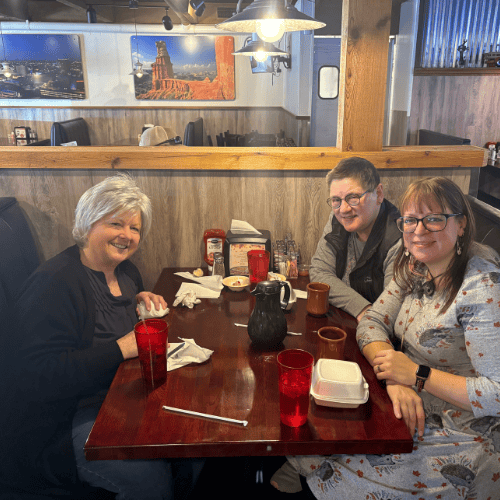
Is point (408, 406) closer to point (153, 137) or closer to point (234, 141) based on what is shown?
point (153, 137)

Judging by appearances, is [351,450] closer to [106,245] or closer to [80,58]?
[106,245]

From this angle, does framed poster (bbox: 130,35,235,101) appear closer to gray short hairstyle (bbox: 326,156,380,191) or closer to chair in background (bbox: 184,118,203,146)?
chair in background (bbox: 184,118,203,146)

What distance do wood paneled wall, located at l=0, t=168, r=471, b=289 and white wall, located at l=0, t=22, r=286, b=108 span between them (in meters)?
5.31

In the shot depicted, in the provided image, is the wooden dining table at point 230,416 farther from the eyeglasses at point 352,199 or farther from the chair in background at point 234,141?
the chair in background at point 234,141

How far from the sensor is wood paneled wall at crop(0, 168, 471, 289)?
86.1 inches

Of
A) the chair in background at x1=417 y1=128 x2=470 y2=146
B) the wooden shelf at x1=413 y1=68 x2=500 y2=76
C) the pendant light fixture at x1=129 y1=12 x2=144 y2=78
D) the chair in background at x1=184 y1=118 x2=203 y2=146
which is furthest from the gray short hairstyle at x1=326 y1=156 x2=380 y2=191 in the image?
the pendant light fixture at x1=129 y1=12 x2=144 y2=78

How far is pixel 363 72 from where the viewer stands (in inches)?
81.5

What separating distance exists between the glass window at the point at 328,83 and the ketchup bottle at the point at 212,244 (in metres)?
4.88

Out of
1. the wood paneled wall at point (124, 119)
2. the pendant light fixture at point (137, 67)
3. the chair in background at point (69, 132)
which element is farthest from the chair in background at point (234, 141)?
the pendant light fixture at point (137, 67)

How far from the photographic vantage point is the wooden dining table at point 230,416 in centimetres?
96

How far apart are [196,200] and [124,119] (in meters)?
5.70

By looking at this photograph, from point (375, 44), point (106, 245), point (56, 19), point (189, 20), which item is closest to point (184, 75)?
point (189, 20)

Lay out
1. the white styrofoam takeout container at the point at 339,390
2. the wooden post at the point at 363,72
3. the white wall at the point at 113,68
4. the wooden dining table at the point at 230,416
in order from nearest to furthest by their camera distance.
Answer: the wooden dining table at the point at 230,416 < the white styrofoam takeout container at the point at 339,390 < the wooden post at the point at 363,72 < the white wall at the point at 113,68

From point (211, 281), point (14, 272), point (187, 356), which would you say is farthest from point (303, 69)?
point (187, 356)
